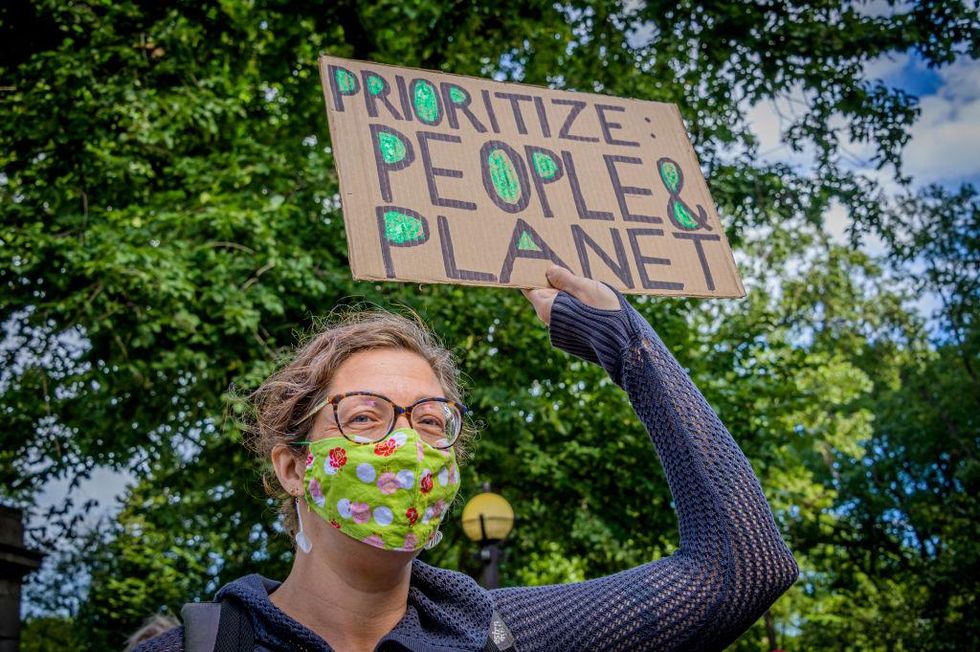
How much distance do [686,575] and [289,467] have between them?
0.85 metres

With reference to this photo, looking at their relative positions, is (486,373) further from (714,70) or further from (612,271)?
(612,271)

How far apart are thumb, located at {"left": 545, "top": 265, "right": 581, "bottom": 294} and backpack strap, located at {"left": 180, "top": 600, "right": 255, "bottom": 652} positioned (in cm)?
114

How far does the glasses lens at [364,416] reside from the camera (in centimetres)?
194

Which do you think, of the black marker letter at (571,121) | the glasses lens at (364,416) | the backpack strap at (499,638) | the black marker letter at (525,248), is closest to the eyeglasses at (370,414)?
the glasses lens at (364,416)

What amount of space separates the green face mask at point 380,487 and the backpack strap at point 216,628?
270mm

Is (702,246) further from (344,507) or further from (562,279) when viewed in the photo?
(344,507)

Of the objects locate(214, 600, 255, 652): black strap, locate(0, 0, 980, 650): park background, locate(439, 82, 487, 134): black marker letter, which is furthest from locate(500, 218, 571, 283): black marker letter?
locate(0, 0, 980, 650): park background

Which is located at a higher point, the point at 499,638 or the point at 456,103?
the point at 456,103

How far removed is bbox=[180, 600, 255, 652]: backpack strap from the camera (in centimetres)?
159

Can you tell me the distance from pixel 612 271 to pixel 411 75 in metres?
0.87

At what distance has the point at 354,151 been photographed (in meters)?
2.65

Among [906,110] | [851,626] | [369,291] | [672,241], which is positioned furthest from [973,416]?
[672,241]

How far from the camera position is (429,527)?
6.32ft

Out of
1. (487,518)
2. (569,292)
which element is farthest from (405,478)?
(487,518)
